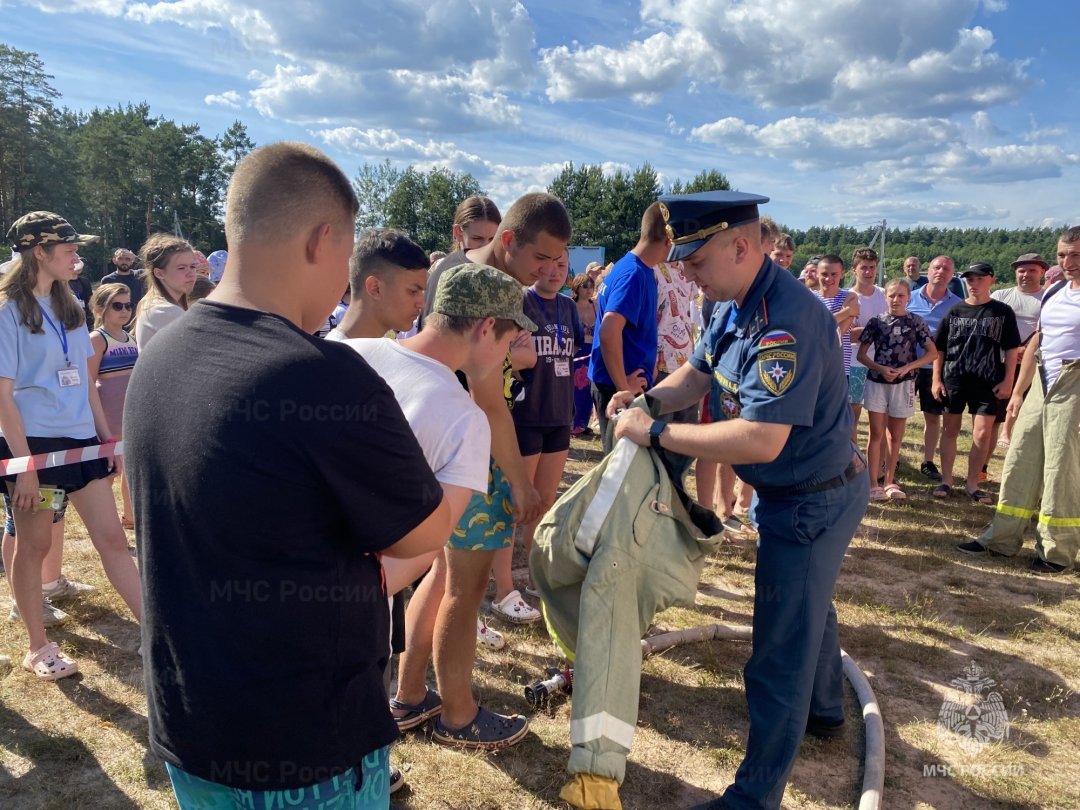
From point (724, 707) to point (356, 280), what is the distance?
2746mm

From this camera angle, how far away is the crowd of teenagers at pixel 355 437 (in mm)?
1227

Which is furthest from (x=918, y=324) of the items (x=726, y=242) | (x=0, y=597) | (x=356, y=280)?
(x=0, y=597)

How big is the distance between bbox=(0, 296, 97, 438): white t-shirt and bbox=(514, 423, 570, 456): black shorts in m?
2.37

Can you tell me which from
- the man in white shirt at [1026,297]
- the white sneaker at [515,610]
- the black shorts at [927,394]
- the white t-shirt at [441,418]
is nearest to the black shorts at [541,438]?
the white sneaker at [515,610]

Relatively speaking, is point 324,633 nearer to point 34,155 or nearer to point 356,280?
point 356,280

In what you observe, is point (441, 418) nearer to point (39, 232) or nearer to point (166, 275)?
point (39, 232)

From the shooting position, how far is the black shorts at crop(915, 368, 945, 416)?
7562 mm

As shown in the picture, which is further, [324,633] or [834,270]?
[834,270]

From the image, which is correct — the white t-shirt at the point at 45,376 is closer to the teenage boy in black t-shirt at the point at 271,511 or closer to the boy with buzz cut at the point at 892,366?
the teenage boy in black t-shirt at the point at 271,511

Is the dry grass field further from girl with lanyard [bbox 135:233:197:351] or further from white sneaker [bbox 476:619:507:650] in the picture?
girl with lanyard [bbox 135:233:197:351]

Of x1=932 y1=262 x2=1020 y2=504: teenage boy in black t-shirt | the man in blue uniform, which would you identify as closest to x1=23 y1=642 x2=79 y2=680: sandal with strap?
the man in blue uniform

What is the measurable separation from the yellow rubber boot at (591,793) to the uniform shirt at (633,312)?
2.84m

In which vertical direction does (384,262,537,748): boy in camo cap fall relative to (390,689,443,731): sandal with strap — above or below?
above

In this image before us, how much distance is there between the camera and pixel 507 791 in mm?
2877
